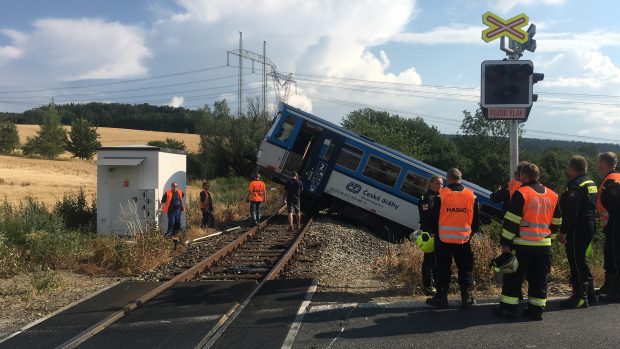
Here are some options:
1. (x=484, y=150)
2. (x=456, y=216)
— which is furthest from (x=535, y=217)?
(x=484, y=150)

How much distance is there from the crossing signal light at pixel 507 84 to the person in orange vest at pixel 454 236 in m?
1.73

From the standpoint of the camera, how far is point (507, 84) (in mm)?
7598

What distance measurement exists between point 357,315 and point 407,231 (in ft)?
38.5

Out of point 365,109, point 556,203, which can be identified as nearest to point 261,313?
point 556,203

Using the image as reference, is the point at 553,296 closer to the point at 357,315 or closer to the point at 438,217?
the point at 438,217

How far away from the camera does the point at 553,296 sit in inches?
272

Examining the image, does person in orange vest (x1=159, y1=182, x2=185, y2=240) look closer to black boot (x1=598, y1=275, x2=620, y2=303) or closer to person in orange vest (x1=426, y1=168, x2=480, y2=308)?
person in orange vest (x1=426, y1=168, x2=480, y2=308)

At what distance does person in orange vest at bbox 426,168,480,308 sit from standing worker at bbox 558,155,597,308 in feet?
3.44

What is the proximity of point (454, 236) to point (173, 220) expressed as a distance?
798 centimetres

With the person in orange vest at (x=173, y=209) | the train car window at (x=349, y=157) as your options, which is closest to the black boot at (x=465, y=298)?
the person in orange vest at (x=173, y=209)

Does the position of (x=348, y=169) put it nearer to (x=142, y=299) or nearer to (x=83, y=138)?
(x=142, y=299)

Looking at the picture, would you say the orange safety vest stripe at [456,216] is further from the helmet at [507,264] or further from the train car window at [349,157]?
the train car window at [349,157]

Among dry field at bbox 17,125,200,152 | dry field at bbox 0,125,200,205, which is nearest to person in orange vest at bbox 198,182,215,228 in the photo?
dry field at bbox 0,125,200,205

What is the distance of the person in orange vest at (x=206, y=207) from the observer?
16.0m
